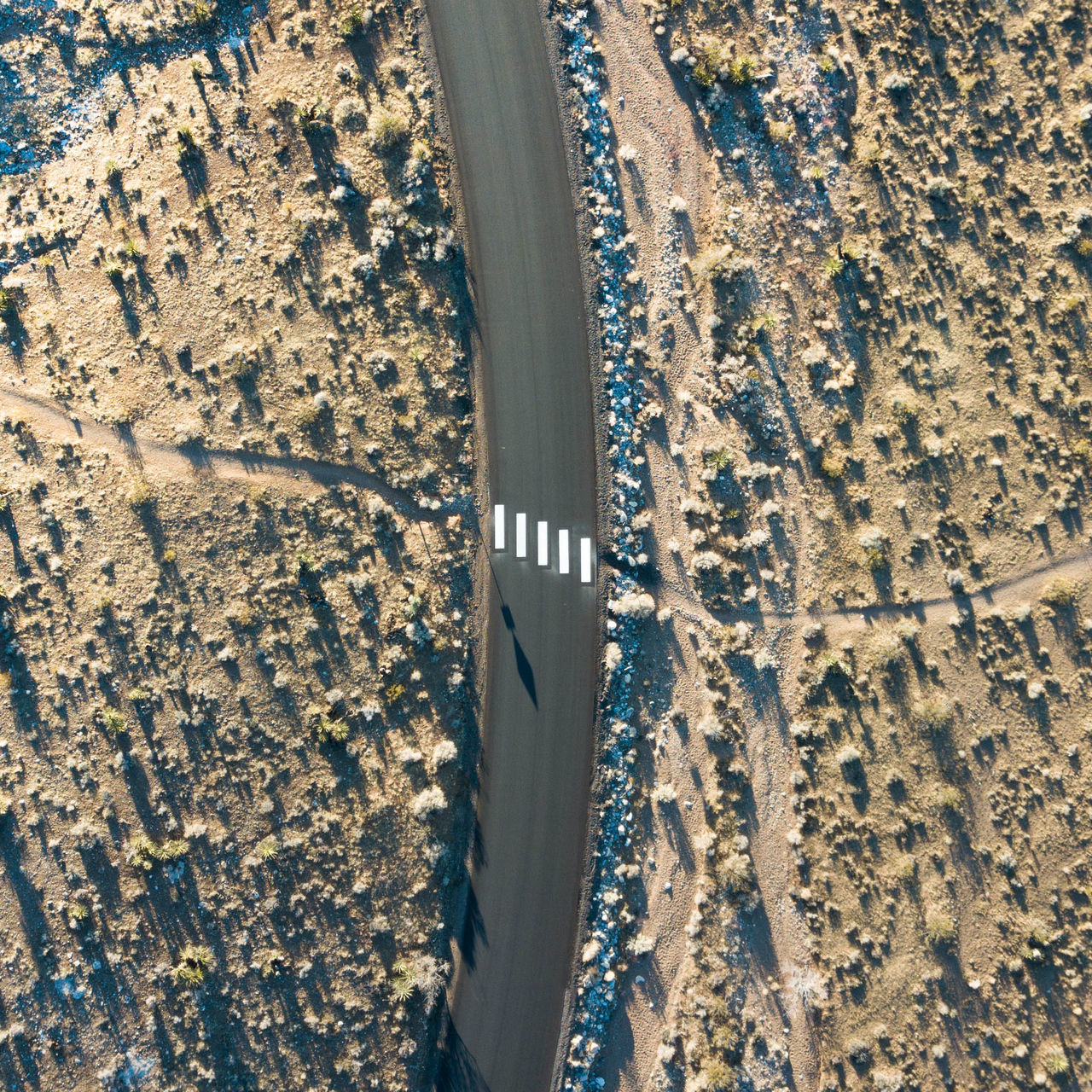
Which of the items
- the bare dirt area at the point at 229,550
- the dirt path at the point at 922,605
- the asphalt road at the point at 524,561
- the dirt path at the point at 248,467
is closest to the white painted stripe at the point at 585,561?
the asphalt road at the point at 524,561

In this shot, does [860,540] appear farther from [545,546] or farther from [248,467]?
[248,467]

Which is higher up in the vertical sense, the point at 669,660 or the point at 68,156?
the point at 68,156

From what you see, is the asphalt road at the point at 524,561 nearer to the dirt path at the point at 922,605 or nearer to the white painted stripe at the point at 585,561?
the white painted stripe at the point at 585,561

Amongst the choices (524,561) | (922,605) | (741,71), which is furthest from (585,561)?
(741,71)

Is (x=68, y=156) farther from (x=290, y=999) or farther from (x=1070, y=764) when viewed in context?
(x=1070, y=764)

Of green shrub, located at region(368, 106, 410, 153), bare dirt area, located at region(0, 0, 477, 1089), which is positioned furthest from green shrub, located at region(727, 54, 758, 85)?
green shrub, located at region(368, 106, 410, 153)

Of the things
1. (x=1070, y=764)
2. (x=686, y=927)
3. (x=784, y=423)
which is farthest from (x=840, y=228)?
(x=686, y=927)

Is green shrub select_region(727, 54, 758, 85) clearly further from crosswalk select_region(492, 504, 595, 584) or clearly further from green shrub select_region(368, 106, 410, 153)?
crosswalk select_region(492, 504, 595, 584)
